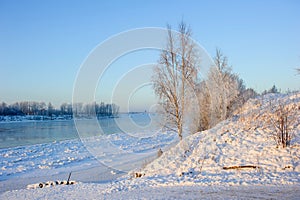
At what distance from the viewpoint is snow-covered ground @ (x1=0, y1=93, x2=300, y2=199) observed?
21.4 feet

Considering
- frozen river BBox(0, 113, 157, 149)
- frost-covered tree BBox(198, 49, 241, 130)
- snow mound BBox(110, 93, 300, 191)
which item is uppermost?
frost-covered tree BBox(198, 49, 241, 130)

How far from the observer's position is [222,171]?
27.7 ft

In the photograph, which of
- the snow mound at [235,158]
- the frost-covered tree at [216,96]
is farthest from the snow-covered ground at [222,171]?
the frost-covered tree at [216,96]

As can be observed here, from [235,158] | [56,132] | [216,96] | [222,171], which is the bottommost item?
[56,132]

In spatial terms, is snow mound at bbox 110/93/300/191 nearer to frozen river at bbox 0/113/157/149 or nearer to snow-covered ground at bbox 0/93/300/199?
snow-covered ground at bbox 0/93/300/199

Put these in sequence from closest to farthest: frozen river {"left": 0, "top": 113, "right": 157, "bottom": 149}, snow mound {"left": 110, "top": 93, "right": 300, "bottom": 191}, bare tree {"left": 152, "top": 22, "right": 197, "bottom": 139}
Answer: snow mound {"left": 110, "top": 93, "right": 300, "bottom": 191} < bare tree {"left": 152, "top": 22, "right": 197, "bottom": 139} < frozen river {"left": 0, "top": 113, "right": 157, "bottom": 149}

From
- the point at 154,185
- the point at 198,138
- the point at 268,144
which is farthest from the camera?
the point at 198,138

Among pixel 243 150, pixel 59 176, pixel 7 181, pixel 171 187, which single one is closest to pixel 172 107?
pixel 243 150

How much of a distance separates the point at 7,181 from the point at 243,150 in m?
11.7

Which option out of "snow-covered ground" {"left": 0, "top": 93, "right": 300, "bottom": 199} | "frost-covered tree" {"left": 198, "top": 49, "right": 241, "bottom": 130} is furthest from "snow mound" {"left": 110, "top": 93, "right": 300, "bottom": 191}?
"frost-covered tree" {"left": 198, "top": 49, "right": 241, "bottom": 130}

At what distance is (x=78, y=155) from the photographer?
71.3 ft

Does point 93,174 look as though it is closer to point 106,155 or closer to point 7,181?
point 7,181

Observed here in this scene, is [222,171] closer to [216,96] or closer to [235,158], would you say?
[235,158]

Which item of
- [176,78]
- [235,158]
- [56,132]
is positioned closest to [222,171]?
[235,158]
